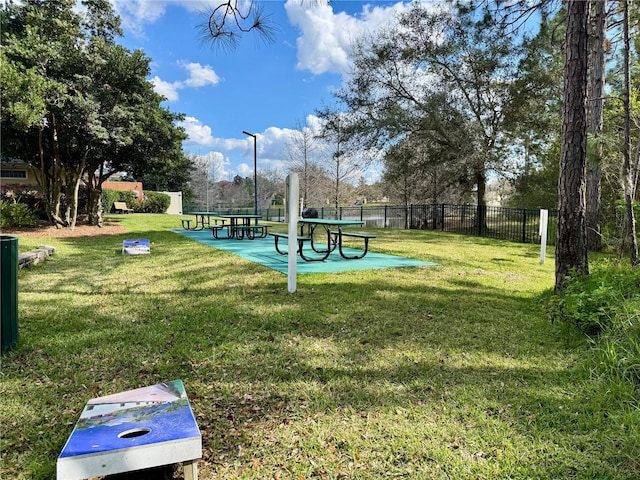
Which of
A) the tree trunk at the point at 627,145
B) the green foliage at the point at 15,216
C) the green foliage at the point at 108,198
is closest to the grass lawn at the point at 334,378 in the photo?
the tree trunk at the point at 627,145

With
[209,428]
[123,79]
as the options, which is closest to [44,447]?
[209,428]

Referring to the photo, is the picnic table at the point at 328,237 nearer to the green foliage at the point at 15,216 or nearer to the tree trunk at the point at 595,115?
the tree trunk at the point at 595,115

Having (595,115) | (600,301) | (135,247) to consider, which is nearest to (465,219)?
(595,115)

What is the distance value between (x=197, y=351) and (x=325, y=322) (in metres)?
1.31

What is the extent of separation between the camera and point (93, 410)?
190cm

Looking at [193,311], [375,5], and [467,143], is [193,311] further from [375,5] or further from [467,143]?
[467,143]

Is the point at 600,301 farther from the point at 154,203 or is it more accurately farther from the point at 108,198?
the point at 154,203

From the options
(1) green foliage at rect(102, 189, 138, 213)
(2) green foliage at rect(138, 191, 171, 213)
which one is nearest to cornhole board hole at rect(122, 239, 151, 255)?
(1) green foliage at rect(102, 189, 138, 213)

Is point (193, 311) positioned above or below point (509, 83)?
below

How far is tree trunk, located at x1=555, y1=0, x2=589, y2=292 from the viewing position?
14.0 feet

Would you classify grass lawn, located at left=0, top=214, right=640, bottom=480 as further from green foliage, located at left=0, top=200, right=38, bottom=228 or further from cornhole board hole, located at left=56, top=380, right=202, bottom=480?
green foliage, located at left=0, top=200, right=38, bottom=228

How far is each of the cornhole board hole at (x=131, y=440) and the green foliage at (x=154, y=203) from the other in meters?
31.1

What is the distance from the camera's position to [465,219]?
16141 millimetres

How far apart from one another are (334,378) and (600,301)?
2595 millimetres
